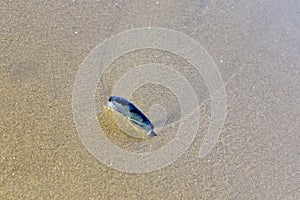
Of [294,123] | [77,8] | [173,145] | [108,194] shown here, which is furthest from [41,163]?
[294,123]

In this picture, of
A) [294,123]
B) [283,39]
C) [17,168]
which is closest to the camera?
[17,168]

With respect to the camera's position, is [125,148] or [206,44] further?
[206,44]

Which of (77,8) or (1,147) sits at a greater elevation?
(77,8)

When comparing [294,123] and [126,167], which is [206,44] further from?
[126,167]
